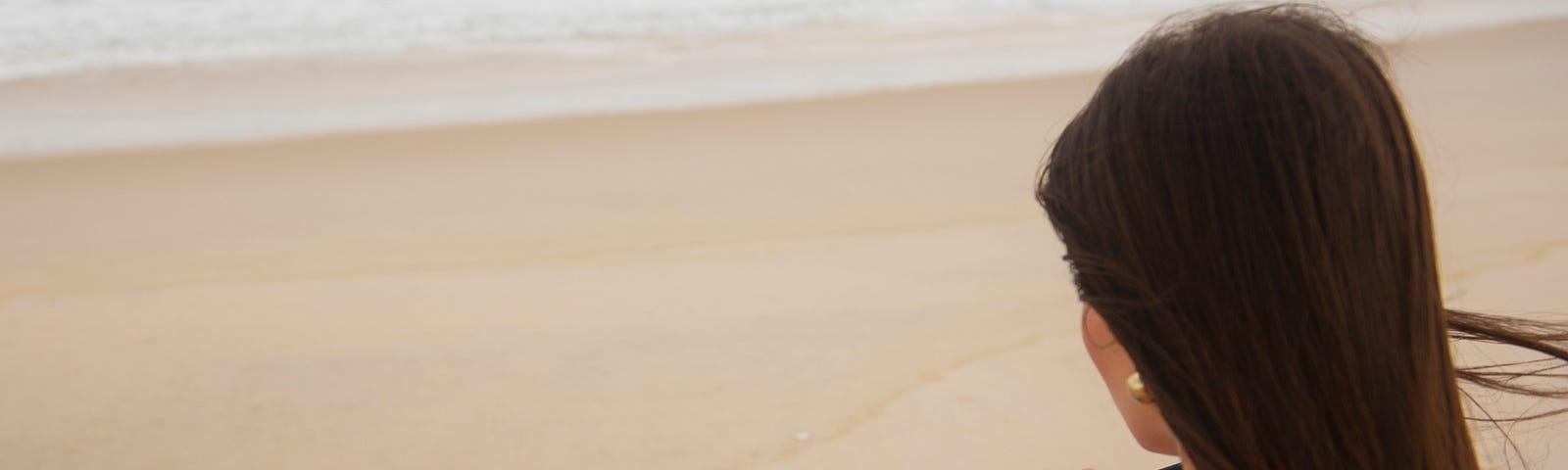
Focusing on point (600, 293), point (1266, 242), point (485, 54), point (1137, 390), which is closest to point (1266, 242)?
point (1266, 242)

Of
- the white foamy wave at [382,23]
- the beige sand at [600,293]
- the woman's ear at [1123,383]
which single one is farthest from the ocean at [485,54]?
the woman's ear at [1123,383]

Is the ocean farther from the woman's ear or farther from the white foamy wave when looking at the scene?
the woman's ear

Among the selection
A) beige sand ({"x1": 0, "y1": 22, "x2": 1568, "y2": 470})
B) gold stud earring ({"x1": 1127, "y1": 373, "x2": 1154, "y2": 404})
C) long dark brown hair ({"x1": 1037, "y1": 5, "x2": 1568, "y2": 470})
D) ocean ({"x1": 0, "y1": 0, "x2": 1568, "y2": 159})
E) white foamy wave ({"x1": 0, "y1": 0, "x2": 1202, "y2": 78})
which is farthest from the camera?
white foamy wave ({"x1": 0, "y1": 0, "x2": 1202, "y2": 78})

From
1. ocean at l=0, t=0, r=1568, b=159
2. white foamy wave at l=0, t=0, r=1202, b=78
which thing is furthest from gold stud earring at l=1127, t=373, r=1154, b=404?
white foamy wave at l=0, t=0, r=1202, b=78

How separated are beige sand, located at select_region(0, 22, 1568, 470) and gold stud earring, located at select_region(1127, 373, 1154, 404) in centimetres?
142

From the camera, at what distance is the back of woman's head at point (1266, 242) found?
0.85 meters

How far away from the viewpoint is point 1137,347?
0.98m

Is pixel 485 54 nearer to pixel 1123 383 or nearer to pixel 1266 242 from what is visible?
pixel 1123 383

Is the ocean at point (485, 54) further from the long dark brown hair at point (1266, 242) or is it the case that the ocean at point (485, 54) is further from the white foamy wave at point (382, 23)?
the long dark brown hair at point (1266, 242)

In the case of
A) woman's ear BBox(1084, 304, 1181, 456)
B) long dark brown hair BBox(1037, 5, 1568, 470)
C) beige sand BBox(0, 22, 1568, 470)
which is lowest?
beige sand BBox(0, 22, 1568, 470)

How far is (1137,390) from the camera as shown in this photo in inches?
41.0

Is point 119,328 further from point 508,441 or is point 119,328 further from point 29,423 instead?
point 508,441

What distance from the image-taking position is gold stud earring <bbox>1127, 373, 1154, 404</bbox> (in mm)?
1035

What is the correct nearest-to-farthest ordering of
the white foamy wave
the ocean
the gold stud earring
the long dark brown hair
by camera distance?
the long dark brown hair, the gold stud earring, the ocean, the white foamy wave
